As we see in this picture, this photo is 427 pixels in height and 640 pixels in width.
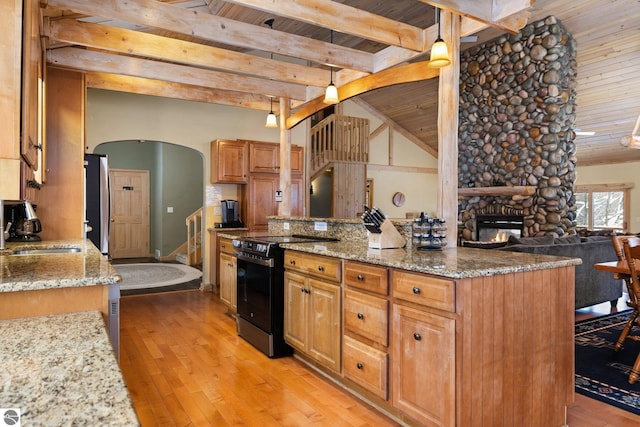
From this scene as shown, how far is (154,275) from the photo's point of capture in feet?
24.7

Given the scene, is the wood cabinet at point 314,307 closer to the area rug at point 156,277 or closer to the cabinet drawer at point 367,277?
the cabinet drawer at point 367,277

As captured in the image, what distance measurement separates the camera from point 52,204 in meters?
4.07

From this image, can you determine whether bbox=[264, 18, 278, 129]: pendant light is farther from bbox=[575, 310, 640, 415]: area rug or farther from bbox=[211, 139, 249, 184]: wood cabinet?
bbox=[575, 310, 640, 415]: area rug

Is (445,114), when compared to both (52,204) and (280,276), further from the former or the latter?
(52,204)

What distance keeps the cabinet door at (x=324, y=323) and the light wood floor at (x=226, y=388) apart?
206 millimetres

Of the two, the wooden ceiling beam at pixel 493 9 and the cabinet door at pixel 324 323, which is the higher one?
the wooden ceiling beam at pixel 493 9

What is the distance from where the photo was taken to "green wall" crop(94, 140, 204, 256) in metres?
9.83

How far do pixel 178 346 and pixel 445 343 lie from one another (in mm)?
2630

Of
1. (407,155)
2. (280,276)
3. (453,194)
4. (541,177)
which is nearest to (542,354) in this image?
(453,194)

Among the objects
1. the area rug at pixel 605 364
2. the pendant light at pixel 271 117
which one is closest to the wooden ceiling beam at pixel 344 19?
the pendant light at pixel 271 117

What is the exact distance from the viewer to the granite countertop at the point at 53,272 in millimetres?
1547

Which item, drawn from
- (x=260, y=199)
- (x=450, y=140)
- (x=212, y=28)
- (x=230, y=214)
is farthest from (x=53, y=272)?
(x=260, y=199)

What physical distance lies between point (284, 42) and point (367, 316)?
2676 millimetres

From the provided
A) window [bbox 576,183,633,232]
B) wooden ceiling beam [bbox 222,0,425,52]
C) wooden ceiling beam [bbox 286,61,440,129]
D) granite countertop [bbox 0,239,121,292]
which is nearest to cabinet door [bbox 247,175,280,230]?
wooden ceiling beam [bbox 286,61,440,129]
